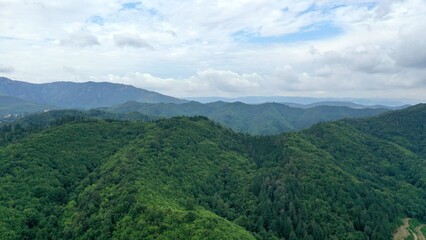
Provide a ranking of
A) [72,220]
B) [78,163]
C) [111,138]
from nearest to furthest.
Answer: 1. [72,220]
2. [78,163]
3. [111,138]

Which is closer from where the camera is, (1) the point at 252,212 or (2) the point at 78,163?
(1) the point at 252,212

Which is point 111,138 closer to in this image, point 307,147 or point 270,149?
point 270,149

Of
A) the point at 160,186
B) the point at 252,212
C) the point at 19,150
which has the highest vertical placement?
the point at 19,150

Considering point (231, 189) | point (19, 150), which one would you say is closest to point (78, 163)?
point (19, 150)

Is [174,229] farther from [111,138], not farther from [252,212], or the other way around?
[111,138]

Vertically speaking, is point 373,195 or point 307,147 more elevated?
point 307,147

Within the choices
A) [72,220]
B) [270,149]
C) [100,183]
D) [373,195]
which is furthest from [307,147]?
[72,220]

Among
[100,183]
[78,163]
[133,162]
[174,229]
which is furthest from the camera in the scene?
[78,163]
